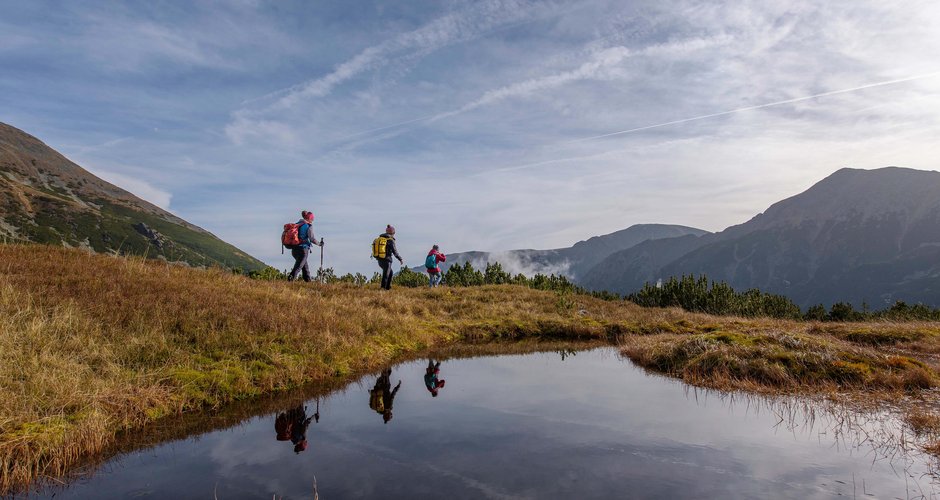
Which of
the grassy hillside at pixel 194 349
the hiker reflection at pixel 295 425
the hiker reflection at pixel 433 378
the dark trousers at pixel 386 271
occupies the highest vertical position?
the dark trousers at pixel 386 271

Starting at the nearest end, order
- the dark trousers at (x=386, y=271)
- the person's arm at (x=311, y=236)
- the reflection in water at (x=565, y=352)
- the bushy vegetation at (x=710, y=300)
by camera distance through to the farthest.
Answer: the reflection in water at (x=565, y=352), the person's arm at (x=311, y=236), the dark trousers at (x=386, y=271), the bushy vegetation at (x=710, y=300)

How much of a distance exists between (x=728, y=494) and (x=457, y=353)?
40.0ft

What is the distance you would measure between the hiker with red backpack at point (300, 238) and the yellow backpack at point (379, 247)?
10.7 feet

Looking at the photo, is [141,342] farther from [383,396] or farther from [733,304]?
[733,304]

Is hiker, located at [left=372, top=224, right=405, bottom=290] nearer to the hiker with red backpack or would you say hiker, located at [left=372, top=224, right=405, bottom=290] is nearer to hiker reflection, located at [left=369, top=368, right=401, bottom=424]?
the hiker with red backpack

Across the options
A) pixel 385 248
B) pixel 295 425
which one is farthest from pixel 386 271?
pixel 295 425

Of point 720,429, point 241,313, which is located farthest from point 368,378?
point 720,429

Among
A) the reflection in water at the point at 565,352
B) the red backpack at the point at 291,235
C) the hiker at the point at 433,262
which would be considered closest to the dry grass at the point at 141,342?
the red backpack at the point at 291,235

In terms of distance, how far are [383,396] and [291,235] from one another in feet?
45.9

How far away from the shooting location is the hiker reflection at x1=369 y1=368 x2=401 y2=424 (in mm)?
10352

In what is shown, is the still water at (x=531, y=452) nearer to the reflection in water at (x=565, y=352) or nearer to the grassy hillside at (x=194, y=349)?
the grassy hillside at (x=194, y=349)

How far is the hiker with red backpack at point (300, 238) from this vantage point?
75.7 ft

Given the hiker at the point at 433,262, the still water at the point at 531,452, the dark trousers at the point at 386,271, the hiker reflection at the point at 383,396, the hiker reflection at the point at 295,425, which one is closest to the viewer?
the still water at the point at 531,452

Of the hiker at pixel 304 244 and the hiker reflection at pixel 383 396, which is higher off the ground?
the hiker at pixel 304 244
